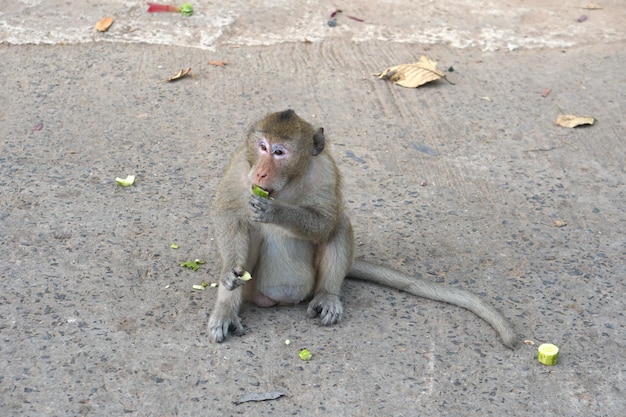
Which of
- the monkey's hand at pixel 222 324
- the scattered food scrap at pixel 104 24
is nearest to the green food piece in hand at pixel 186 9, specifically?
the scattered food scrap at pixel 104 24

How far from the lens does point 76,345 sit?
3602 millimetres

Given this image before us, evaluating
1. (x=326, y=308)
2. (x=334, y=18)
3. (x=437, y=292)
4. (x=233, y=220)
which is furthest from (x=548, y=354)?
(x=334, y=18)

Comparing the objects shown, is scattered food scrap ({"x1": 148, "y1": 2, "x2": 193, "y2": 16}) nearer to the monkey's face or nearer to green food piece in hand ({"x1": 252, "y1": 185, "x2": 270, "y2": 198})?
the monkey's face

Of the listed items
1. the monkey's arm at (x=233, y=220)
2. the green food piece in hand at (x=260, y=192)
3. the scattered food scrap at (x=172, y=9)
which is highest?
the green food piece in hand at (x=260, y=192)

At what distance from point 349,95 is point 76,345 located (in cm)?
315

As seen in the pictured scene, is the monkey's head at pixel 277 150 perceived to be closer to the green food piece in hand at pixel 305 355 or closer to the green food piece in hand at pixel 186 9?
the green food piece in hand at pixel 305 355

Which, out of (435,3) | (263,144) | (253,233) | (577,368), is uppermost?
(263,144)

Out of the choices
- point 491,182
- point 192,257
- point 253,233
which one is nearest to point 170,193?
point 192,257

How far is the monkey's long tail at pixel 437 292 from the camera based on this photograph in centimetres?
381

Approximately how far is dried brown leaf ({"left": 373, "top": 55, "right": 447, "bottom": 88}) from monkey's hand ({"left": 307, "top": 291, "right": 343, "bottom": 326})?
8.98 ft

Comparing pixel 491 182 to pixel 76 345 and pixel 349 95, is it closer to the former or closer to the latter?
pixel 349 95

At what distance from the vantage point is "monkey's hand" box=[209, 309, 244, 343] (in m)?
3.69

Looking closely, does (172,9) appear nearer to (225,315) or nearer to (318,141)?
(318,141)

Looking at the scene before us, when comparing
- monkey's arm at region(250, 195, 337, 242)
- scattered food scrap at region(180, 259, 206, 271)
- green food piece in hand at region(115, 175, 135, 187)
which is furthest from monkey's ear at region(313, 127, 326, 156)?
green food piece in hand at region(115, 175, 135, 187)
